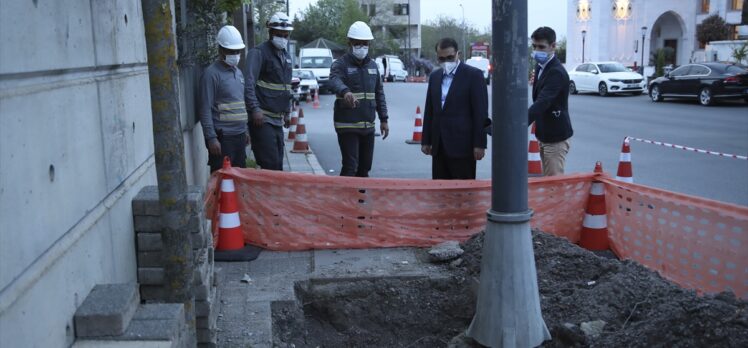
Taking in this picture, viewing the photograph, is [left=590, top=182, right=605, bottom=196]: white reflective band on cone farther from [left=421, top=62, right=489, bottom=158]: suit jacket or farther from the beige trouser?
[left=421, top=62, right=489, bottom=158]: suit jacket

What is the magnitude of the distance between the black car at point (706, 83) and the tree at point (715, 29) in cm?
2476

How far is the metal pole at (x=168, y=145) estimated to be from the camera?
262 cm

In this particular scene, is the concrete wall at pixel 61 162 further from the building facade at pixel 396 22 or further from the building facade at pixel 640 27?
the building facade at pixel 396 22

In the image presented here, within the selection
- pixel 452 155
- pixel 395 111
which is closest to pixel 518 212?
pixel 452 155

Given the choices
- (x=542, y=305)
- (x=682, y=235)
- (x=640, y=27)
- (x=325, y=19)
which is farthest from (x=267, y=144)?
(x=325, y=19)

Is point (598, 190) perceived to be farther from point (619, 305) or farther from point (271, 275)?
point (271, 275)

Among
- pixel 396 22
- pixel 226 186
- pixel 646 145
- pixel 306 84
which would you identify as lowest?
pixel 646 145

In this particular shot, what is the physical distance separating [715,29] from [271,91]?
4764 centimetres

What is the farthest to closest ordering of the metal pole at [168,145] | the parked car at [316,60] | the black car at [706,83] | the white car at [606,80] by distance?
the parked car at [316,60] < the white car at [606,80] < the black car at [706,83] < the metal pole at [168,145]

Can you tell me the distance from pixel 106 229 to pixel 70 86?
28.0 inches

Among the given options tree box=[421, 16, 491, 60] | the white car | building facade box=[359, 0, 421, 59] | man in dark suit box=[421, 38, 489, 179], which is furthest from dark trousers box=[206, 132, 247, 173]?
tree box=[421, 16, 491, 60]

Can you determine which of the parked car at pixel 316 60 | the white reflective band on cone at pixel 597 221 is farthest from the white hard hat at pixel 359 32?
the parked car at pixel 316 60

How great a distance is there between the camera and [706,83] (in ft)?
78.7

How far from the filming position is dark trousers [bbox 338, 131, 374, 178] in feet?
24.1
